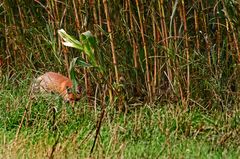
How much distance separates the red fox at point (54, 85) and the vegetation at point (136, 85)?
94mm

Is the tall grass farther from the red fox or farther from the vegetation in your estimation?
the red fox

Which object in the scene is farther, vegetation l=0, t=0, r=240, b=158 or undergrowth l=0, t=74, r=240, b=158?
vegetation l=0, t=0, r=240, b=158

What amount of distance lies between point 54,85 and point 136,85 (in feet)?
2.44

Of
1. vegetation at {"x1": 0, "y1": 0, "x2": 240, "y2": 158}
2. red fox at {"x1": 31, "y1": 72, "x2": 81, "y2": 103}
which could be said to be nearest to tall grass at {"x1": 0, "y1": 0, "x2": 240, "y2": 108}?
vegetation at {"x1": 0, "y1": 0, "x2": 240, "y2": 158}

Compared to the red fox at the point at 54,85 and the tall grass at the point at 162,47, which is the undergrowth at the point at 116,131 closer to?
the red fox at the point at 54,85

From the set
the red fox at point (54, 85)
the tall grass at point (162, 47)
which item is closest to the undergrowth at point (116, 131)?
the red fox at point (54, 85)

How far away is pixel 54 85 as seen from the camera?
671 centimetres

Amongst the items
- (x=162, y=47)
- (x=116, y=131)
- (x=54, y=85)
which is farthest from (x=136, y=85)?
(x=116, y=131)

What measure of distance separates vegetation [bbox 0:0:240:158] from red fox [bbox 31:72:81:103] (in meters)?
0.09

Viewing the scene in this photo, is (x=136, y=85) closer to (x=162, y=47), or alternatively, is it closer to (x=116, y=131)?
(x=162, y=47)

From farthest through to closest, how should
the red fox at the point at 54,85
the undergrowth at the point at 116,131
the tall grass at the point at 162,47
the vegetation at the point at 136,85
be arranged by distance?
1. the red fox at the point at 54,85
2. the tall grass at the point at 162,47
3. the vegetation at the point at 136,85
4. the undergrowth at the point at 116,131

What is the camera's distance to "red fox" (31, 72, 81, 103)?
6631 millimetres

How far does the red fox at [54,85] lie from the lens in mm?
6631

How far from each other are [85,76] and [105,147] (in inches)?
58.4
